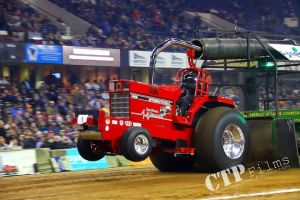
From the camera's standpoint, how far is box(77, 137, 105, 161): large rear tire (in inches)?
370

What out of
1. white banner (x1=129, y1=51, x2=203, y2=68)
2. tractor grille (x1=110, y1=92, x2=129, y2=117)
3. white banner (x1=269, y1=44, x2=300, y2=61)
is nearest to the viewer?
tractor grille (x1=110, y1=92, x2=129, y2=117)

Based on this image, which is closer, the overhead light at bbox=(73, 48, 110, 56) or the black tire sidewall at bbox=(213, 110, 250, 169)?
the black tire sidewall at bbox=(213, 110, 250, 169)

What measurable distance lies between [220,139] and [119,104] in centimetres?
181

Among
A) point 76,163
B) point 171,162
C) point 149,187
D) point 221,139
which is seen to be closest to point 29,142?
point 76,163

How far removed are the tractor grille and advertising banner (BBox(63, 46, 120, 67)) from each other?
12.0 metres

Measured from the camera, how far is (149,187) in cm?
799

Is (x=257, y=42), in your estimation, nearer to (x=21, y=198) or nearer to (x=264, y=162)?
(x=264, y=162)

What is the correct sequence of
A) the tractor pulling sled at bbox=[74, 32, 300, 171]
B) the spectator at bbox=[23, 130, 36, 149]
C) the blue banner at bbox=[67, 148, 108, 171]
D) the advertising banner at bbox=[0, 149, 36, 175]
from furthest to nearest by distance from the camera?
the spectator at bbox=[23, 130, 36, 149] < the blue banner at bbox=[67, 148, 108, 171] < the advertising banner at bbox=[0, 149, 36, 175] < the tractor pulling sled at bbox=[74, 32, 300, 171]

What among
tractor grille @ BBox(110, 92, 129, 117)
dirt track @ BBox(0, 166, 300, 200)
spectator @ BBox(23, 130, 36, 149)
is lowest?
dirt track @ BBox(0, 166, 300, 200)

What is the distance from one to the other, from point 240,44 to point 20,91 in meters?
10.3

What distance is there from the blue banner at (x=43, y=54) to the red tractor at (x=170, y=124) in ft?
35.2

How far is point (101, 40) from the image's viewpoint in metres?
23.7

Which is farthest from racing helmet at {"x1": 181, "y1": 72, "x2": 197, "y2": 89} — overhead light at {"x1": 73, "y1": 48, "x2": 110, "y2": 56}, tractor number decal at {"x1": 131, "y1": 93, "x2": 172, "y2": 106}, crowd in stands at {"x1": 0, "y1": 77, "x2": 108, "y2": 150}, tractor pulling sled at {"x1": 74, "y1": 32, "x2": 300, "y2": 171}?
overhead light at {"x1": 73, "y1": 48, "x2": 110, "y2": 56}

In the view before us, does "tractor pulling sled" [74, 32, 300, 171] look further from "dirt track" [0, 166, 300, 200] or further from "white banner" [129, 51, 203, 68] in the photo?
"white banner" [129, 51, 203, 68]
